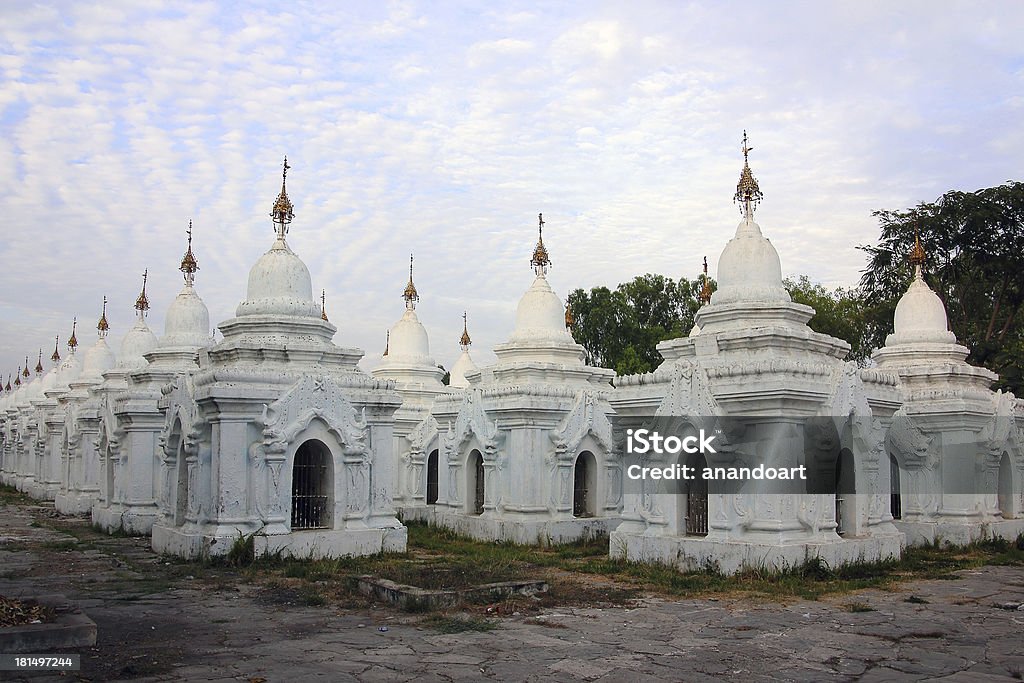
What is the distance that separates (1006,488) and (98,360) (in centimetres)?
3080

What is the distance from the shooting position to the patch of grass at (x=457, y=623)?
37.4 feet

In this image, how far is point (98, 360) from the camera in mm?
35656

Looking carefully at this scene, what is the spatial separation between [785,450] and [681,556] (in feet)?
8.46

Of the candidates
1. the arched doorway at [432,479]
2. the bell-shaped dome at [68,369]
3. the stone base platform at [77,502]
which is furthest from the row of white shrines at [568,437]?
the bell-shaped dome at [68,369]

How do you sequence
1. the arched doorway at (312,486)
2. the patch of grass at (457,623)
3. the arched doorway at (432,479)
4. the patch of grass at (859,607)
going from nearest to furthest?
the patch of grass at (457,623) → the patch of grass at (859,607) → the arched doorway at (312,486) → the arched doorway at (432,479)

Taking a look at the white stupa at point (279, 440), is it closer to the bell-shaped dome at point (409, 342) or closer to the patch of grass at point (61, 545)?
the patch of grass at point (61, 545)

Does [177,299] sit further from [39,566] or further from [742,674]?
[742,674]

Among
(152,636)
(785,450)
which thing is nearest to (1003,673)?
(785,450)

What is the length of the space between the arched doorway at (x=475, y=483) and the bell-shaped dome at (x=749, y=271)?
28.6 ft

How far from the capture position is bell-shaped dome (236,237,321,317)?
1997 cm

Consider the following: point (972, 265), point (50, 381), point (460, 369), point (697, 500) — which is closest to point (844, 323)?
point (972, 265)

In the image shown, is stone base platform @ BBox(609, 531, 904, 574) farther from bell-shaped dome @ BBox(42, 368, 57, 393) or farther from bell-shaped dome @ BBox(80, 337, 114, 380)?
bell-shaped dome @ BBox(42, 368, 57, 393)

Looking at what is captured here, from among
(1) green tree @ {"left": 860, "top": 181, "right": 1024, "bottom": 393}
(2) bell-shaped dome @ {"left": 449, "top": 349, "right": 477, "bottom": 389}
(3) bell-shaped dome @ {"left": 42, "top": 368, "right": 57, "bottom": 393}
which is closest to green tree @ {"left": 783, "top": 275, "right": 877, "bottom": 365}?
(1) green tree @ {"left": 860, "top": 181, "right": 1024, "bottom": 393}

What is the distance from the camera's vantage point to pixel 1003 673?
9.39 meters
